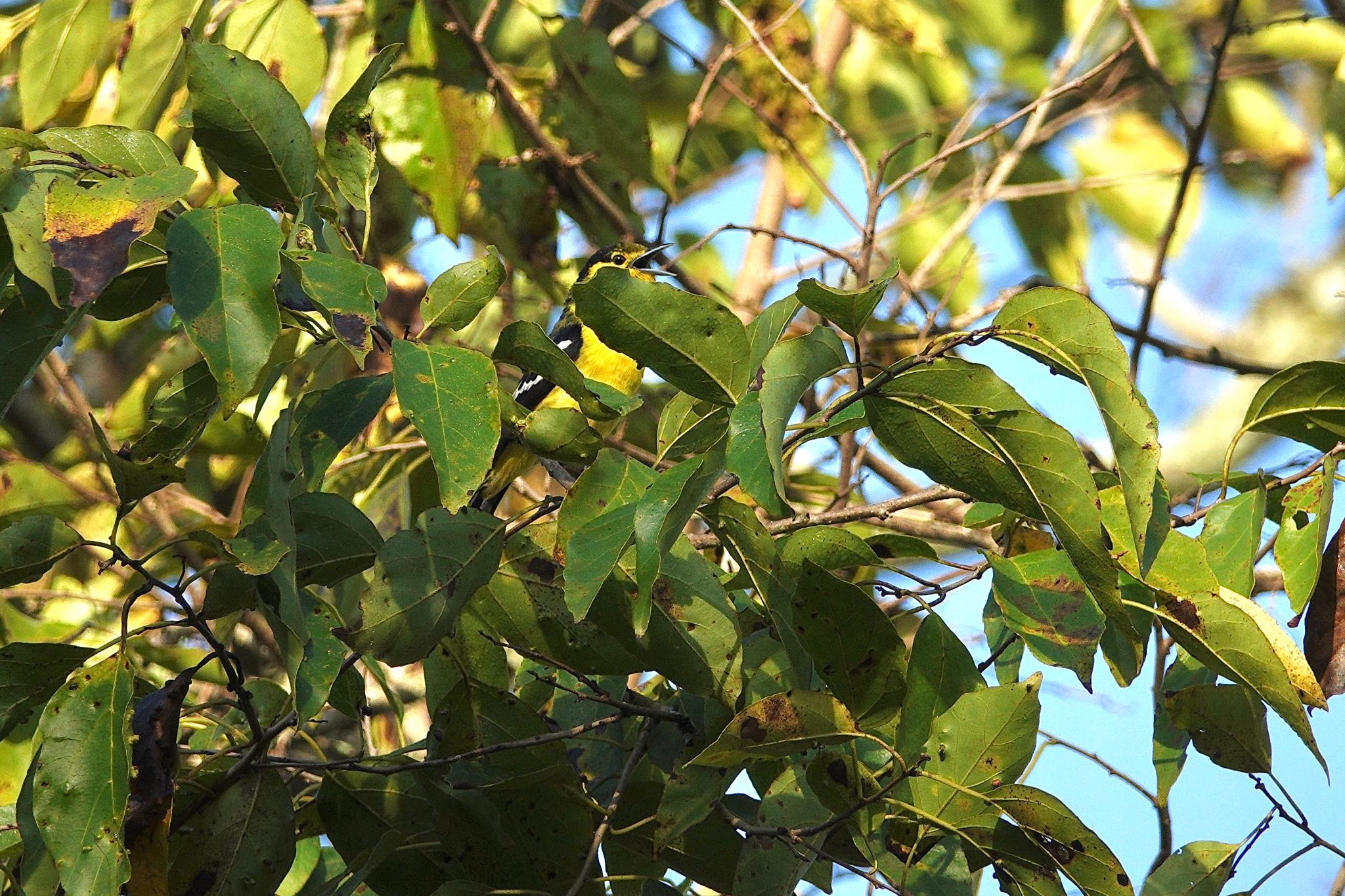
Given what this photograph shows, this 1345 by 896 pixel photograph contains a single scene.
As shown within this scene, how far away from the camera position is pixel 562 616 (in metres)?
1.82

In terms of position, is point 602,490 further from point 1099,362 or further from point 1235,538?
point 1235,538

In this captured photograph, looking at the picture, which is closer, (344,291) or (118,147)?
(344,291)

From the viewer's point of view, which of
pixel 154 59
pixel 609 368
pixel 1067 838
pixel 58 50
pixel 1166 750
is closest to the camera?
pixel 1067 838

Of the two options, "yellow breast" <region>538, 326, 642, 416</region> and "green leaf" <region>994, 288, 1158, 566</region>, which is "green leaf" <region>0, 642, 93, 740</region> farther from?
"yellow breast" <region>538, 326, 642, 416</region>

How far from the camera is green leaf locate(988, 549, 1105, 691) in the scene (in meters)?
1.76

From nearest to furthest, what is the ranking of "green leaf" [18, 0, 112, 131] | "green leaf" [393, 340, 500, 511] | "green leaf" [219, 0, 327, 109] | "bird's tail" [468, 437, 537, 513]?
"green leaf" [393, 340, 500, 511]
"green leaf" [18, 0, 112, 131]
"green leaf" [219, 0, 327, 109]
"bird's tail" [468, 437, 537, 513]

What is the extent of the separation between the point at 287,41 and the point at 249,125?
1.93m

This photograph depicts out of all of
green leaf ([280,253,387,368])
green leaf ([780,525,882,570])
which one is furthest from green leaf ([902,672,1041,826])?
green leaf ([280,253,387,368])

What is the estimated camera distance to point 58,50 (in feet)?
10.7

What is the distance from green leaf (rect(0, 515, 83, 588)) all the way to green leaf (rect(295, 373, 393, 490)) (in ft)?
1.01

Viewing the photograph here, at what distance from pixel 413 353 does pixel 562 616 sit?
479mm

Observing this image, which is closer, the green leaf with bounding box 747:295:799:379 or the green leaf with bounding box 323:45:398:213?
the green leaf with bounding box 747:295:799:379

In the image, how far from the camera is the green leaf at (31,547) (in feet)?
5.38

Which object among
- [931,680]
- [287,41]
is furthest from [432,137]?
[931,680]
